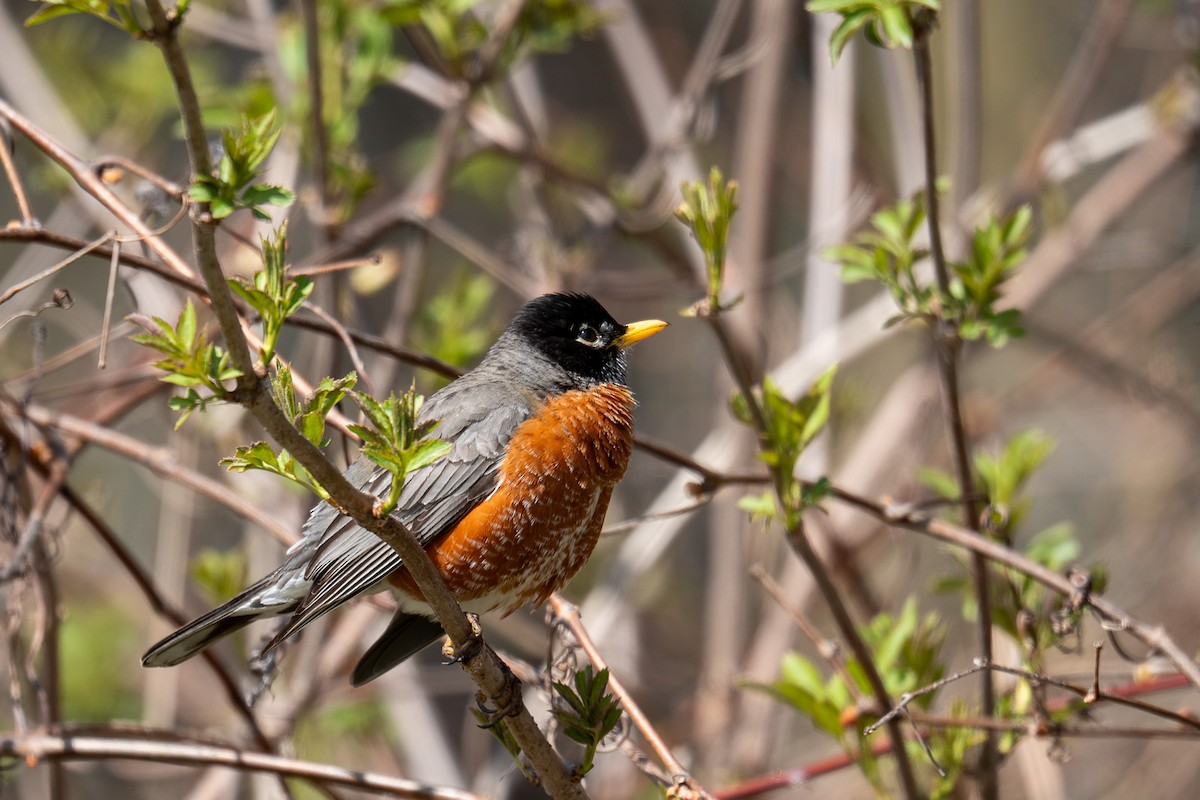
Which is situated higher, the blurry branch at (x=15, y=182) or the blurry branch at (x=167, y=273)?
the blurry branch at (x=15, y=182)

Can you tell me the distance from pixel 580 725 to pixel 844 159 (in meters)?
2.84

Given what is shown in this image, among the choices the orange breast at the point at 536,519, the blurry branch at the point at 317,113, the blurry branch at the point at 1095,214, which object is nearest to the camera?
the orange breast at the point at 536,519

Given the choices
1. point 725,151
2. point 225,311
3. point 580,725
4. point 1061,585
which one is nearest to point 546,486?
point 580,725

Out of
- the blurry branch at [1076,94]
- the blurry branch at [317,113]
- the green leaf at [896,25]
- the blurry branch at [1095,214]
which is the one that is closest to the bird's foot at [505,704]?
the green leaf at [896,25]

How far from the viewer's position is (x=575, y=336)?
3.48 m

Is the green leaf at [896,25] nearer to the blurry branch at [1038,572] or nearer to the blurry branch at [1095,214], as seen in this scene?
the blurry branch at [1038,572]

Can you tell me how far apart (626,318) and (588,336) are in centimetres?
235

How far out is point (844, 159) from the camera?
4.37 meters

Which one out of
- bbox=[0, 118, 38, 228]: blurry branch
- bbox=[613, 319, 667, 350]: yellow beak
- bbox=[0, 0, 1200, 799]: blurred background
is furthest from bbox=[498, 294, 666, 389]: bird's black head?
bbox=[0, 118, 38, 228]: blurry branch

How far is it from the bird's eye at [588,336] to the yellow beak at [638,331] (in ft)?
0.20

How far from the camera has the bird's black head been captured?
3.39 metres

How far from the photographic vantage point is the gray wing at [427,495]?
261 cm

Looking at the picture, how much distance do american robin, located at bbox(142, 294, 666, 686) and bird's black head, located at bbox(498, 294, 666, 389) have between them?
25 cm

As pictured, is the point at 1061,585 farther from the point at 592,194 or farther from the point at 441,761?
the point at 441,761
